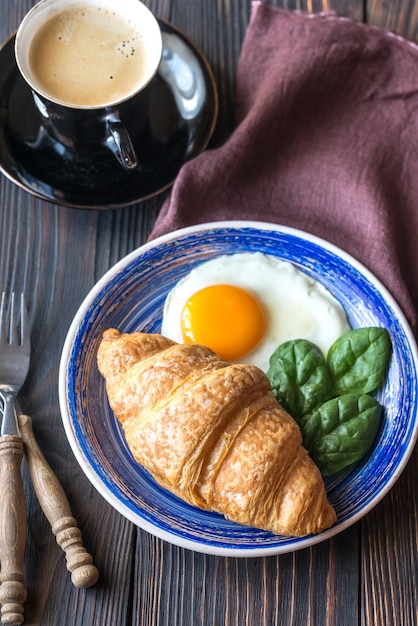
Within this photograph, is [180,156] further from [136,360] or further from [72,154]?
[136,360]

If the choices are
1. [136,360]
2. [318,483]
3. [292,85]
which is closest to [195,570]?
[318,483]

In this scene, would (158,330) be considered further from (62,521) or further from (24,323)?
(62,521)

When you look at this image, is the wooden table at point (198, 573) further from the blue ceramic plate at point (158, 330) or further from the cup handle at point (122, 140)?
the cup handle at point (122, 140)

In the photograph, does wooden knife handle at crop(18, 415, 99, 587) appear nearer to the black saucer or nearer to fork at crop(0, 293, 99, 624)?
fork at crop(0, 293, 99, 624)

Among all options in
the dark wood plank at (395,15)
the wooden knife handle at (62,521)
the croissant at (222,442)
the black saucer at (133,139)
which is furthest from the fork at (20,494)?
the dark wood plank at (395,15)

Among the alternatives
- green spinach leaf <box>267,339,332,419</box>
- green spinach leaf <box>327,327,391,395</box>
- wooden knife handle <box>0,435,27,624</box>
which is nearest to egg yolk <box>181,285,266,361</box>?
green spinach leaf <box>267,339,332,419</box>
